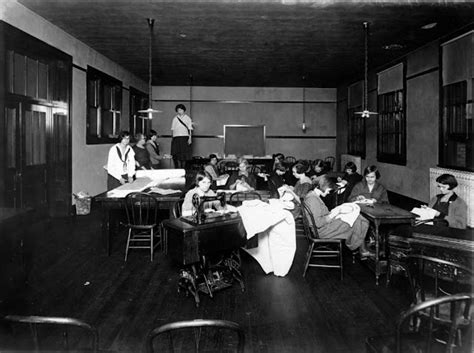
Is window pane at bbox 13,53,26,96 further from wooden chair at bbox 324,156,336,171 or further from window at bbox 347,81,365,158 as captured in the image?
wooden chair at bbox 324,156,336,171

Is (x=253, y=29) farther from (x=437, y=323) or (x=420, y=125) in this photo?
(x=437, y=323)

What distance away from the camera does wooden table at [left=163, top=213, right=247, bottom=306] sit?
144 inches

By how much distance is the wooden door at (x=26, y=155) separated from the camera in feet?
17.8

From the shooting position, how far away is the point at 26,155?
5.90 metres

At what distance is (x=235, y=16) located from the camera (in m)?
5.81

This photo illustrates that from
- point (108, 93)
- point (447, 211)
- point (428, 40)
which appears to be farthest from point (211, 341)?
point (108, 93)

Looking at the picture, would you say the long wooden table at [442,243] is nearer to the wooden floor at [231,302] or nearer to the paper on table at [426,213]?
the wooden floor at [231,302]

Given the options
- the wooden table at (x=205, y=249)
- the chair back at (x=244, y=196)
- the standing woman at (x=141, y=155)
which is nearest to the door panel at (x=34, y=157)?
the standing woman at (x=141, y=155)

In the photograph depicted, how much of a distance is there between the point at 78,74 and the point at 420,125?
5.96 m

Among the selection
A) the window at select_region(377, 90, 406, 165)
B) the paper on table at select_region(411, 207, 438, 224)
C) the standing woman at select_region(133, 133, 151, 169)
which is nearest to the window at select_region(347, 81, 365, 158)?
the window at select_region(377, 90, 406, 165)

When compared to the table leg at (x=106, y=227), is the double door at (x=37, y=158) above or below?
above

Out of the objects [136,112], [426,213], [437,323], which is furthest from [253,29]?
[136,112]

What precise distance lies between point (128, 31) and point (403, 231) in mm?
5095

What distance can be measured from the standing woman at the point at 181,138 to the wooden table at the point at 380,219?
6.33 meters
